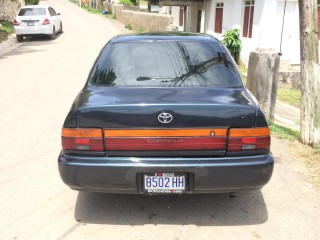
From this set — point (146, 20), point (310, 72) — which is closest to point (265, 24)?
point (310, 72)

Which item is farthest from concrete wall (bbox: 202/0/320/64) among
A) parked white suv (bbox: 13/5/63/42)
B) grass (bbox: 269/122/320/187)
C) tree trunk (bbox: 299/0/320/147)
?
parked white suv (bbox: 13/5/63/42)

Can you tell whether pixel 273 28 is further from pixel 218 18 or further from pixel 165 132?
pixel 165 132

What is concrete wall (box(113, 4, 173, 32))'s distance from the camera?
21.1 meters

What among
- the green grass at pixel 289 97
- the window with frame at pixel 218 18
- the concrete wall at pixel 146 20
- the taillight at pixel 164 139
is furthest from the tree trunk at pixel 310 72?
the concrete wall at pixel 146 20

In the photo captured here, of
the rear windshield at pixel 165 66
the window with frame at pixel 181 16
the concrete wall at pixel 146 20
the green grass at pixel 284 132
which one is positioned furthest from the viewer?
the window with frame at pixel 181 16

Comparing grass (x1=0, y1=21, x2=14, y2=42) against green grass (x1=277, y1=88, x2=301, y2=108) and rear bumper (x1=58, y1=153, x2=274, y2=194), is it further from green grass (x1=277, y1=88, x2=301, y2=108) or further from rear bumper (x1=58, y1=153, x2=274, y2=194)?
rear bumper (x1=58, y1=153, x2=274, y2=194)

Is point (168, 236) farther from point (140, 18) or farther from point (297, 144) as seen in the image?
point (140, 18)

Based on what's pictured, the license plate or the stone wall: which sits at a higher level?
the stone wall

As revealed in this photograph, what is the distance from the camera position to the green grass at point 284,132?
5.62 m

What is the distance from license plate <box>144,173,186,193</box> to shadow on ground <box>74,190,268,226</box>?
43 cm

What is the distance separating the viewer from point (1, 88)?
8.94 meters

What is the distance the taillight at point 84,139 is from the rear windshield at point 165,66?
656 mm

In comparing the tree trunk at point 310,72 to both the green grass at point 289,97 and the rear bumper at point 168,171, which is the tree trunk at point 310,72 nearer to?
the rear bumper at point 168,171

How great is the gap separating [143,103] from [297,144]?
3173 mm
